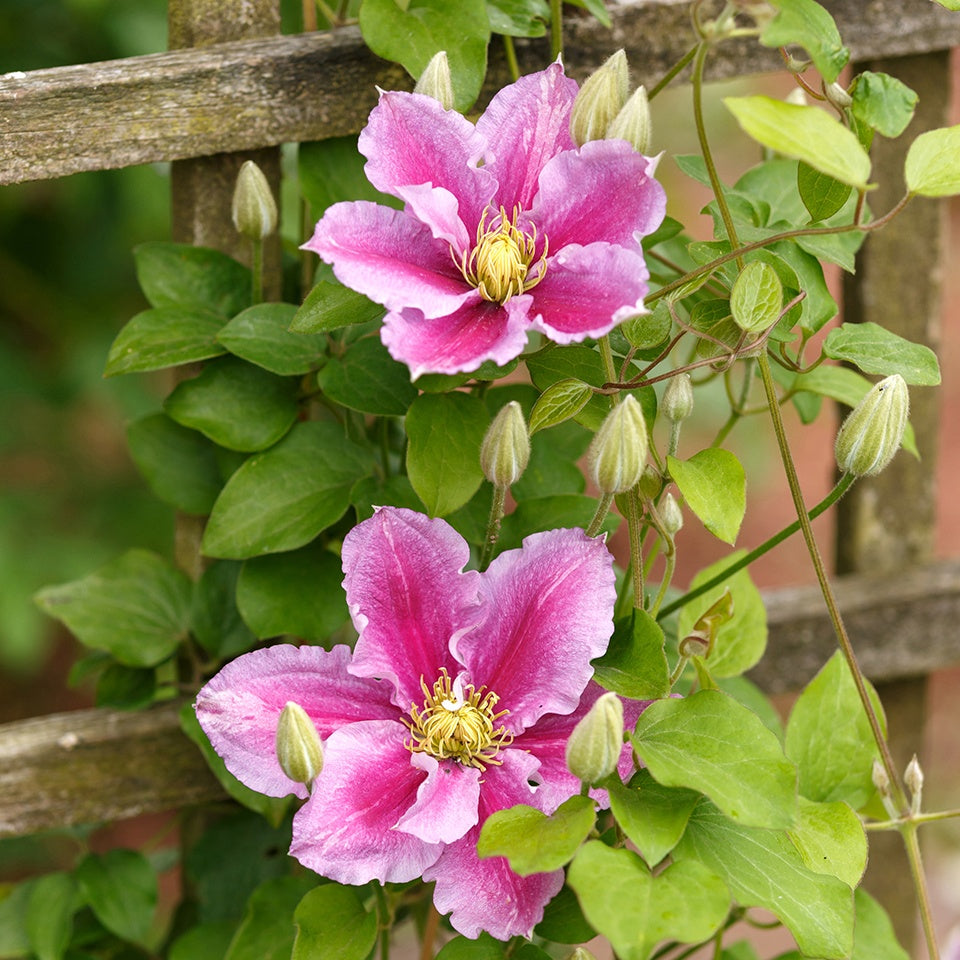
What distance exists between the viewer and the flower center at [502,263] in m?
0.66

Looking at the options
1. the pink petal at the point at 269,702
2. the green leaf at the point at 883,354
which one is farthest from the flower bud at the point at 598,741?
the green leaf at the point at 883,354

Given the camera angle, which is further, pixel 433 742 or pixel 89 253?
pixel 89 253

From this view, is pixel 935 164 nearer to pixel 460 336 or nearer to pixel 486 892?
pixel 460 336

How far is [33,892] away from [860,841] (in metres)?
0.63

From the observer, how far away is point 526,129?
0.70 metres

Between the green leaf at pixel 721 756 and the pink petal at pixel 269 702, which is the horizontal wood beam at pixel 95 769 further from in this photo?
the green leaf at pixel 721 756

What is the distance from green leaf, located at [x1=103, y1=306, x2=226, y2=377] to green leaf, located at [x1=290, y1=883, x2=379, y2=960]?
0.34m

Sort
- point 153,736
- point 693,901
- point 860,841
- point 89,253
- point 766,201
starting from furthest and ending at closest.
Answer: point 89,253 → point 153,736 → point 766,201 → point 860,841 → point 693,901

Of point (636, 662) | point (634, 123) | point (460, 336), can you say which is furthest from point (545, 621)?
point (634, 123)

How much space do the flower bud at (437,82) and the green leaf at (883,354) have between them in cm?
26

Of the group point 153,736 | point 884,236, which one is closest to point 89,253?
point 153,736

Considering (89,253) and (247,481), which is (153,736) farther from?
(89,253)

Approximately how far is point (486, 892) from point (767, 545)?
263 mm

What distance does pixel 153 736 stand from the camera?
962 millimetres
